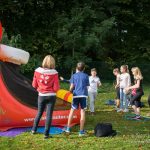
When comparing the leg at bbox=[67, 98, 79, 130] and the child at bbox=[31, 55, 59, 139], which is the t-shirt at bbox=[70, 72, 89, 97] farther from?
the child at bbox=[31, 55, 59, 139]

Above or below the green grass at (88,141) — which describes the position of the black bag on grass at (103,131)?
above

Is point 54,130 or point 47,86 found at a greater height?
point 47,86

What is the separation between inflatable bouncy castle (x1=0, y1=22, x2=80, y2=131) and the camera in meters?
10.2

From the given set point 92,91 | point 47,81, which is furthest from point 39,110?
point 92,91

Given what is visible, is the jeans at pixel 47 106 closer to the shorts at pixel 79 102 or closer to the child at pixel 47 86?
the child at pixel 47 86

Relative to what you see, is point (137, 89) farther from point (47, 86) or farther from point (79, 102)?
point (47, 86)

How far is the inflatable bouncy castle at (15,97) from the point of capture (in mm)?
10172

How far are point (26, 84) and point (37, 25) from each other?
27211 millimetres

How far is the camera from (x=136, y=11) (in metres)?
40.4

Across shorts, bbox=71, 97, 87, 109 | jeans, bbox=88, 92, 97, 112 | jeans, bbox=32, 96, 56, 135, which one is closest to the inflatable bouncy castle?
shorts, bbox=71, 97, 87, 109

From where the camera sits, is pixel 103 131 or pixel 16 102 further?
pixel 16 102

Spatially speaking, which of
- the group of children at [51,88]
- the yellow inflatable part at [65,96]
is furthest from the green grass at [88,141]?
the yellow inflatable part at [65,96]

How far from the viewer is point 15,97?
1035 centimetres

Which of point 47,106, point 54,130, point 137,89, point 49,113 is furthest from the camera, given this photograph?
point 137,89
